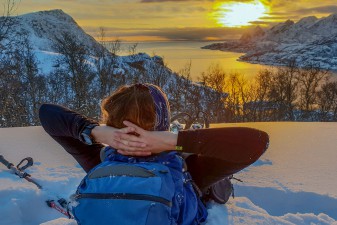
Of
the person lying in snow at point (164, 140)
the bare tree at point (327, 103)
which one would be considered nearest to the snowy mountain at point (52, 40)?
the bare tree at point (327, 103)

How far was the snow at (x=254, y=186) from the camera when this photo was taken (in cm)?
282

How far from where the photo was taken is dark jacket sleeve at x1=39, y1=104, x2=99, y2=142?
2.16 meters

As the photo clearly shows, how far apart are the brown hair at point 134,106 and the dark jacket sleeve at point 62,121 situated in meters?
0.41

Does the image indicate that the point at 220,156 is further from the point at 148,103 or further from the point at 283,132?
the point at 283,132

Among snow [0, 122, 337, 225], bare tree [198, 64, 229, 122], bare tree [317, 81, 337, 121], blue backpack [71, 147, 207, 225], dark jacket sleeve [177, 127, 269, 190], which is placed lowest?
bare tree [317, 81, 337, 121]

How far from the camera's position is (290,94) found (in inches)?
1320

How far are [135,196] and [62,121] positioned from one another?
0.84m

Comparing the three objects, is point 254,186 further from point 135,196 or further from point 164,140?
point 135,196

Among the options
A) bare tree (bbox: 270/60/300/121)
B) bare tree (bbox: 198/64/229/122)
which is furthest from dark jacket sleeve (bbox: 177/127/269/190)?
bare tree (bbox: 270/60/300/121)

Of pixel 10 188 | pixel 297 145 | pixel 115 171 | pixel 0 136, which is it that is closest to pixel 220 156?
pixel 115 171

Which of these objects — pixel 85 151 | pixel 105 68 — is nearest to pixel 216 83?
pixel 105 68

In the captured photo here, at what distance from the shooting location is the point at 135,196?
5.13ft

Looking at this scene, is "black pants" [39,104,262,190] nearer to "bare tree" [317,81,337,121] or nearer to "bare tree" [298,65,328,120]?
"bare tree" [298,65,328,120]

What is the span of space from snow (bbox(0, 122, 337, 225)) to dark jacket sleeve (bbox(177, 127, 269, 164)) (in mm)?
501
